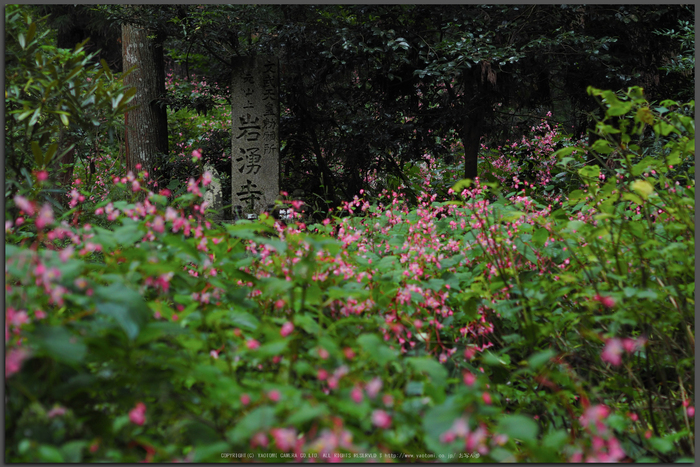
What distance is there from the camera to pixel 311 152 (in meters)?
6.16

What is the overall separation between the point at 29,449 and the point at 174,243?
578 millimetres

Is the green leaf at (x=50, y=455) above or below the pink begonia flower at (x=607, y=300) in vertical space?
below

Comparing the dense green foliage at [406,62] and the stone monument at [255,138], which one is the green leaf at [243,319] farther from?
the stone monument at [255,138]

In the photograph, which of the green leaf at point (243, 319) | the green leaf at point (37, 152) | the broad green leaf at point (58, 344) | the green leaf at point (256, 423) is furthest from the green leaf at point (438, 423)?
the green leaf at point (37, 152)

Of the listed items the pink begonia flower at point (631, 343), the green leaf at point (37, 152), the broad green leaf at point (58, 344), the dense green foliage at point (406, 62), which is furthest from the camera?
the dense green foliage at point (406, 62)

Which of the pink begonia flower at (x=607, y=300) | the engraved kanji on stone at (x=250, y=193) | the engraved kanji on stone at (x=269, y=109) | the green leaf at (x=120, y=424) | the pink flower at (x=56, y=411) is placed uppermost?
the engraved kanji on stone at (x=269, y=109)

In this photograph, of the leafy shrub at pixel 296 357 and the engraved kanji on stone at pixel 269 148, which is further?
the engraved kanji on stone at pixel 269 148

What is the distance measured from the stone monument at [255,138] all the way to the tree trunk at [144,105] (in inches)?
48.3

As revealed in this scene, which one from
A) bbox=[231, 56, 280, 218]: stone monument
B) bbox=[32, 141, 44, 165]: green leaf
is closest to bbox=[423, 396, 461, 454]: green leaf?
bbox=[32, 141, 44, 165]: green leaf

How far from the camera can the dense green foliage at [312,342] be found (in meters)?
1.04

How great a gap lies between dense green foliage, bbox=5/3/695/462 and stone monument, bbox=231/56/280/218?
2846 mm

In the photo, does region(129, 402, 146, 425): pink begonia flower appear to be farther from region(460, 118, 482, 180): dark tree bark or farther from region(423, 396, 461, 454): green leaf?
region(460, 118, 482, 180): dark tree bark

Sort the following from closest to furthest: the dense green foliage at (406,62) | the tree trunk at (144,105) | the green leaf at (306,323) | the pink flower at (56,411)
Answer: the pink flower at (56,411)
the green leaf at (306,323)
the dense green foliage at (406,62)
the tree trunk at (144,105)

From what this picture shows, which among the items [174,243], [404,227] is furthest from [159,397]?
[404,227]
